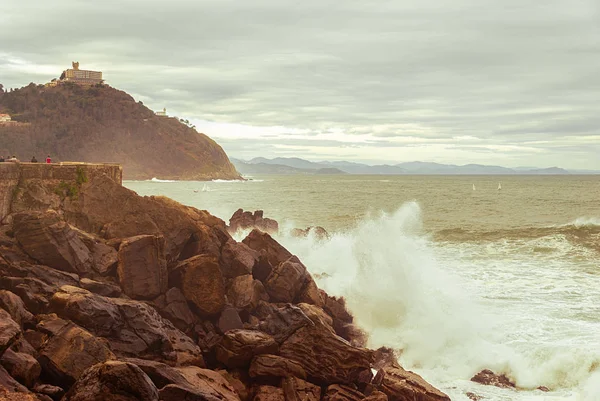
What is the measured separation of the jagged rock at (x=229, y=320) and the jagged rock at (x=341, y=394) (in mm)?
2950

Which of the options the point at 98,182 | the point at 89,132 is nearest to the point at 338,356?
the point at 98,182

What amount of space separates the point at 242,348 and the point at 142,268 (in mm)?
3520

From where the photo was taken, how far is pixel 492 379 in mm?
12914

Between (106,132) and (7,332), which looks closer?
(7,332)

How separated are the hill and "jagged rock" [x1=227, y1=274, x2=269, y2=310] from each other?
142411 millimetres

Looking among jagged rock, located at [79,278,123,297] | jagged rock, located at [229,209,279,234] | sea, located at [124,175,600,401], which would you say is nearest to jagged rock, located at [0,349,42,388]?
jagged rock, located at [79,278,123,297]

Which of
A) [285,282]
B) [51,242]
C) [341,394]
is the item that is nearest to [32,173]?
[51,242]

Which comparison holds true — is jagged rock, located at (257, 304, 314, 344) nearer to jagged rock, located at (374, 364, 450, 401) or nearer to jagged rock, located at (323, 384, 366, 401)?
jagged rock, located at (323, 384, 366, 401)

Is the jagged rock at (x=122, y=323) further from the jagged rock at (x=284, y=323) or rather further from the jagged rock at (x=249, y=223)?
the jagged rock at (x=249, y=223)

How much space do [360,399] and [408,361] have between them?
4460 mm

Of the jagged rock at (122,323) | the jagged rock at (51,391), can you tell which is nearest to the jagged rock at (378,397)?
the jagged rock at (122,323)

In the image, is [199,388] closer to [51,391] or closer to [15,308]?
[51,391]

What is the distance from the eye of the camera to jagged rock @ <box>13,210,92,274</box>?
42.6ft

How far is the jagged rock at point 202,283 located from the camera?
42.2ft
